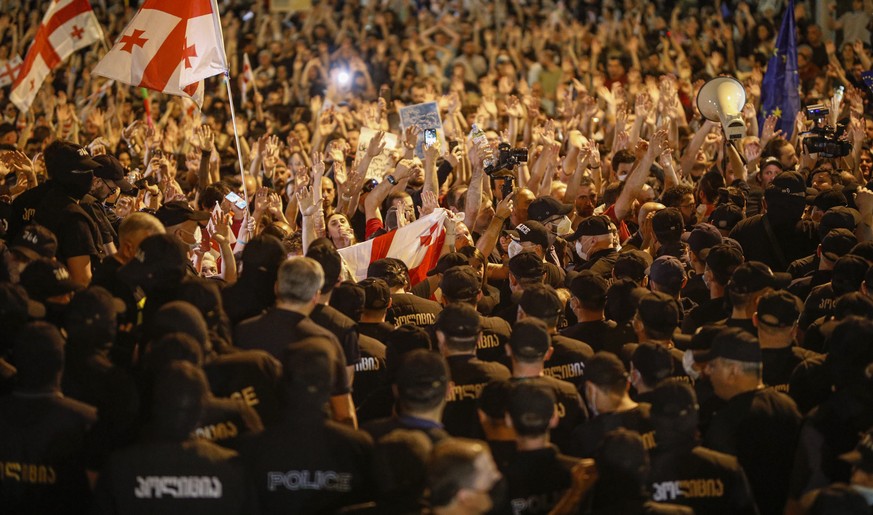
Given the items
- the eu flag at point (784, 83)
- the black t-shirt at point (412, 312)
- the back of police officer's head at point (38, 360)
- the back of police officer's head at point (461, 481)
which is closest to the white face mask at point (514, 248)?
the black t-shirt at point (412, 312)

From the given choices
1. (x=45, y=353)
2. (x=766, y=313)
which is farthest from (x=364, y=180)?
(x=45, y=353)

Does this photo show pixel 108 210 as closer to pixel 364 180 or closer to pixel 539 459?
pixel 364 180

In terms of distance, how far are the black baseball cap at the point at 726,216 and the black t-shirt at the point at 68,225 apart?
5.16 meters

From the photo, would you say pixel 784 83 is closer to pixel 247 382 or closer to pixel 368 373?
pixel 368 373

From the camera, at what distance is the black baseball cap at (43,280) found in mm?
5848

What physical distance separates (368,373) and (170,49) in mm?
4713

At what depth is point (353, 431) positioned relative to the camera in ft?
15.1

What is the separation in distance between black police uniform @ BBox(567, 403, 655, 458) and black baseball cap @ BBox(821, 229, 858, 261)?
3.29 m

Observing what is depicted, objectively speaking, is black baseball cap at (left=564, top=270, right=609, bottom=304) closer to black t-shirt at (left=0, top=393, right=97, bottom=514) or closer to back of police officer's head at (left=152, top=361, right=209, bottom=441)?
back of police officer's head at (left=152, top=361, right=209, bottom=441)

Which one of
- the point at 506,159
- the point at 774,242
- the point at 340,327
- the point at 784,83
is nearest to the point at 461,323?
the point at 340,327

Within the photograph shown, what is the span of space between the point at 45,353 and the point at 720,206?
6.52 m

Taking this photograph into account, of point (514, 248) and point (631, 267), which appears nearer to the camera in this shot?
point (631, 267)

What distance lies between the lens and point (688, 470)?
15.4ft

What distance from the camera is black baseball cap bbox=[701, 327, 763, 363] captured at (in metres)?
5.37
